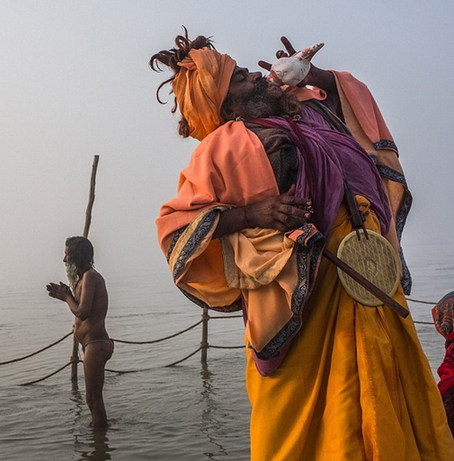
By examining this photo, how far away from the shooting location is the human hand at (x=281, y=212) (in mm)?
2772

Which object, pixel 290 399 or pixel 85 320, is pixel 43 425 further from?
pixel 290 399

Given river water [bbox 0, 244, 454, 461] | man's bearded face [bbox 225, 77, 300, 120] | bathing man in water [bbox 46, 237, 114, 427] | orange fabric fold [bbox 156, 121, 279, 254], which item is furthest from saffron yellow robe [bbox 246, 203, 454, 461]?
bathing man in water [bbox 46, 237, 114, 427]

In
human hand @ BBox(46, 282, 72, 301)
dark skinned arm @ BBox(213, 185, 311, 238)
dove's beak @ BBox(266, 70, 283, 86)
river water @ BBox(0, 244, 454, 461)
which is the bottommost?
river water @ BBox(0, 244, 454, 461)

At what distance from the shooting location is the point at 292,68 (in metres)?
3.27

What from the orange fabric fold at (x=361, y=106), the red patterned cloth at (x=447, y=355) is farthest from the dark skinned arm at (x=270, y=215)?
the red patterned cloth at (x=447, y=355)

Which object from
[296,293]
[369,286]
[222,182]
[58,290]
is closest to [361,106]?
[222,182]

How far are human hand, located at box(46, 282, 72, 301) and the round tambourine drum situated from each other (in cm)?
375

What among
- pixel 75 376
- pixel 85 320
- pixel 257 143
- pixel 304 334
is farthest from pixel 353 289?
pixel 75 376

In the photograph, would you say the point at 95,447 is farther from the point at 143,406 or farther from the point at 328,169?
the point at 328,169

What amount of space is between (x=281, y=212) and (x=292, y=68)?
2.59 ft

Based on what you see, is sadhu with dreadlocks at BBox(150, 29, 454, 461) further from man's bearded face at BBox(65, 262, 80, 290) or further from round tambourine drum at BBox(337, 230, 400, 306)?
man's bearded face at BBox(65, 262, 80, 290)

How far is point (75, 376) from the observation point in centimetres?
970

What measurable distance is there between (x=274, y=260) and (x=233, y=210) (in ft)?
0.82

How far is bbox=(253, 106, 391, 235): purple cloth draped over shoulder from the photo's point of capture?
2924mm
